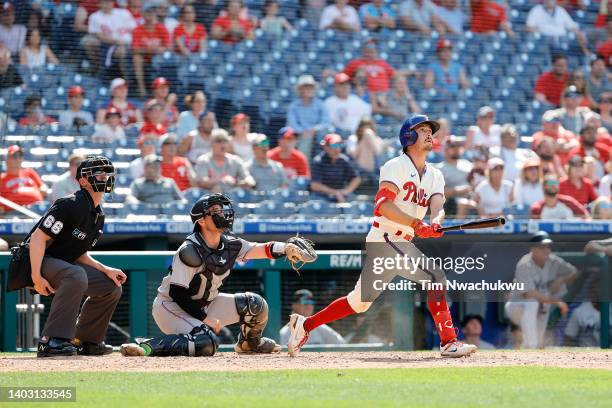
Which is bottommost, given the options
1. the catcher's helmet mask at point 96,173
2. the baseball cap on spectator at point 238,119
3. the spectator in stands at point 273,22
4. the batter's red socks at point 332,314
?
the batter's red socks at point 332,314

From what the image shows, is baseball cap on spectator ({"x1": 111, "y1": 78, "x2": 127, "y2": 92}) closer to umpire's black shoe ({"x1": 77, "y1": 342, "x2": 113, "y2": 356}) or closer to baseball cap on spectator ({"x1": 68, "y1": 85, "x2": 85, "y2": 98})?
baseball cap on spectator ({"x1": 68, "y1": 85, "x2": 85, "y2": 98})

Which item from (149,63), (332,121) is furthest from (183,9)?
(332,121)

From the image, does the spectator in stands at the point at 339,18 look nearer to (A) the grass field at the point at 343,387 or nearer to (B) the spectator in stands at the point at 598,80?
(B) the spectator in stands at the point at 598,80

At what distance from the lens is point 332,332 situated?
980cm

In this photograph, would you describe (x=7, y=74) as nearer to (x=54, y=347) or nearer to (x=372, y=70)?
(x=372, y=70)

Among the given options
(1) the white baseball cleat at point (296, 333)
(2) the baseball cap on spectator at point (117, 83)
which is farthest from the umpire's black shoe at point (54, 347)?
(2) the baseball cap on spectator at point (117, 83)

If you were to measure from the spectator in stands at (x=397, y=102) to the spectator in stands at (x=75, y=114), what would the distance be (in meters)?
3.52

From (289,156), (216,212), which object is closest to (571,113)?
(289,156)

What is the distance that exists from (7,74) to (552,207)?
19.5 ft

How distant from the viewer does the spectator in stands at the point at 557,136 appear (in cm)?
1336

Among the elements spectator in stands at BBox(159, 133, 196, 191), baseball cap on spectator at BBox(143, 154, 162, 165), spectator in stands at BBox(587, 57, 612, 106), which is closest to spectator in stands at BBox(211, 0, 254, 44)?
spectator in stands at BBox(159, 133, 196, 191)

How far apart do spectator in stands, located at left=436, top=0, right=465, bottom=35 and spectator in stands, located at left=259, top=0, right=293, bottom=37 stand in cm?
225

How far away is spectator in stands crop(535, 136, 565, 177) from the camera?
12.9 meters

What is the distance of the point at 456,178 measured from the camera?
12.3 m
